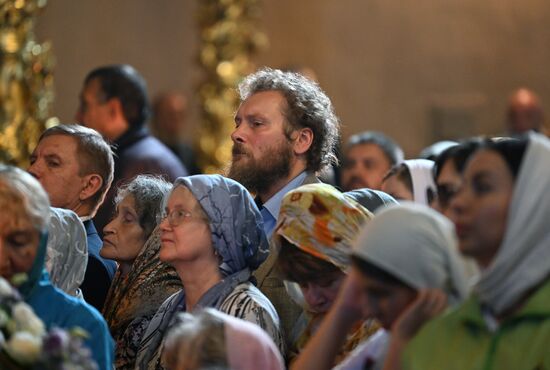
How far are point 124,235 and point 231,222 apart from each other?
0.94m

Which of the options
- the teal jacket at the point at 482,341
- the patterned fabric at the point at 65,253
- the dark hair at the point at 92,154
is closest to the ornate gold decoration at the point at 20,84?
the dark hair at the point at 92,154

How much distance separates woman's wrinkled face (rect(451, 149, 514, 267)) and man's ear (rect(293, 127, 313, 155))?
9.06 feet

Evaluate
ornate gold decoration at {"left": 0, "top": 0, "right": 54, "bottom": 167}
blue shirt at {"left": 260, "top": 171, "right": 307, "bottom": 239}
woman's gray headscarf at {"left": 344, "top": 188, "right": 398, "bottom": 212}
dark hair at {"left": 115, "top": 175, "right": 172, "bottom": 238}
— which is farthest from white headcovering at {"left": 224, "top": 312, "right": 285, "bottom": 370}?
ornate gold decoration at {"left": 0, "top": 0, "right": 54, "bottom": 167}

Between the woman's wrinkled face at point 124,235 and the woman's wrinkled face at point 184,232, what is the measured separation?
79cm

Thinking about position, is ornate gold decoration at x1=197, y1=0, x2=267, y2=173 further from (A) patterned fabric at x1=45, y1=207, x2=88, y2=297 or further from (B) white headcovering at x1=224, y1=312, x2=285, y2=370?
(B) white headcovering at x1=224, y1=312, x2=285, y2=370

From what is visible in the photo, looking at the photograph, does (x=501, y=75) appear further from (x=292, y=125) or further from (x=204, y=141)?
(x=292, y=125)

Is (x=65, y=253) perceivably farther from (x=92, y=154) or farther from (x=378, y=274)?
(x=378, y=274)

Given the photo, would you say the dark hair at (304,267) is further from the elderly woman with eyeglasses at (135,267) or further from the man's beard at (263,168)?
the man's beard at (263,168)

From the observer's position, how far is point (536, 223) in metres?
4.27

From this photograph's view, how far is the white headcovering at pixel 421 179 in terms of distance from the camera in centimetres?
725

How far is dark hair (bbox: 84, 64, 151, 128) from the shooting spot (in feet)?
31.8

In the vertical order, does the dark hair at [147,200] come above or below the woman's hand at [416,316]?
below

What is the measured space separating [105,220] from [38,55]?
2.29 metres

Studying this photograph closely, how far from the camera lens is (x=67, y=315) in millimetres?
5309
